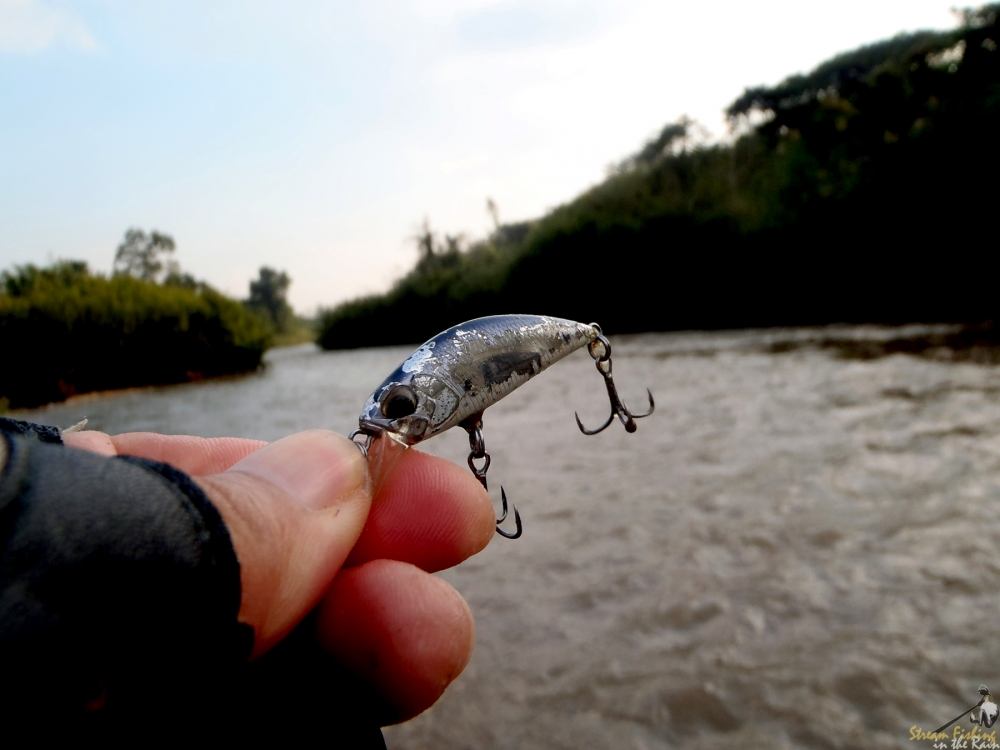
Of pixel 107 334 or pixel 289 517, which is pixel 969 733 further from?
pixel 107 334

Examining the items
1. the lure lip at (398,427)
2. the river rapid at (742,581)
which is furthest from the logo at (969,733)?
the lure lip at (398,427)

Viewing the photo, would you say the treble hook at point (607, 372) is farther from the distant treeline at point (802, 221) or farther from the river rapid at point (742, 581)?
the distant treeline at point (802, 221)

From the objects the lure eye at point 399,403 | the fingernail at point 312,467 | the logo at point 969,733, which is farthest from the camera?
the logo at point 969,733

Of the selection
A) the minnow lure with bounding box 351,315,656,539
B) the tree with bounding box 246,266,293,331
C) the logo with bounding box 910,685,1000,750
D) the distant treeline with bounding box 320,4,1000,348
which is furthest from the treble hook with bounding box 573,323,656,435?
the tree with bounding box 246,266,293,331

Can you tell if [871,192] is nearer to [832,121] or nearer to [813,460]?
[832,121]

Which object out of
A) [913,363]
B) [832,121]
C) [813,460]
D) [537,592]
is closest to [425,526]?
[537,592]
